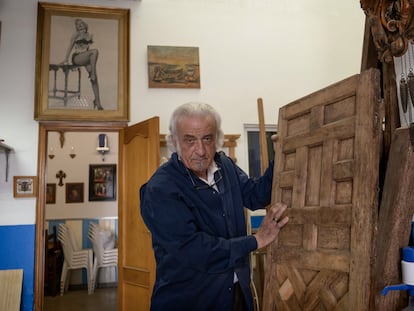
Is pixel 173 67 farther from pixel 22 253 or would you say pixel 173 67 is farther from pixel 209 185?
pixel 209 185

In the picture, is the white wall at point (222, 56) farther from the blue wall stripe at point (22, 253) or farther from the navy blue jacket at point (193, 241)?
the navy blue jacket at point (193, 241)

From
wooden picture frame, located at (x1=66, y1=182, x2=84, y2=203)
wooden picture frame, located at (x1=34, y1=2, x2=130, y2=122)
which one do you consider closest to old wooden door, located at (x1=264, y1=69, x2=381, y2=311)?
wooden picture frame, located at (x1=34, y1=2, x2=130, y2=122)

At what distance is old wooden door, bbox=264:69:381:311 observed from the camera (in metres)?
1.13

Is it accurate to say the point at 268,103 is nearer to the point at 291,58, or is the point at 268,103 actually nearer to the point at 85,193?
the point at 291,58

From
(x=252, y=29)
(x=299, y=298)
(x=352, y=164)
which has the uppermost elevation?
(x=252, y=29)

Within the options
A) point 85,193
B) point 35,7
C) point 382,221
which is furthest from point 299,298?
point 85,193

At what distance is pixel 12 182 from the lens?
3629mm

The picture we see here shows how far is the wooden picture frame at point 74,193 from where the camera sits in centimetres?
641

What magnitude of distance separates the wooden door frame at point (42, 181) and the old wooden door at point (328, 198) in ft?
8.93

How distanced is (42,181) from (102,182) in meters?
2.94

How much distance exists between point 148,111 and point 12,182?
5.03 feet

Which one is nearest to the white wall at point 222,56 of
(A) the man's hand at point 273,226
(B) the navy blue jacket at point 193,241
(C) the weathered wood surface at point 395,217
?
(B) the navy blue jacket at point 193,241

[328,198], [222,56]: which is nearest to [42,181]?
[222,56]

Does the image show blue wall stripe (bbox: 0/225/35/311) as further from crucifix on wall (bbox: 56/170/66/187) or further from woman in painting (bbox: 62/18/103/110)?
crucifix on wall (bbox: 56/170/66/187)
